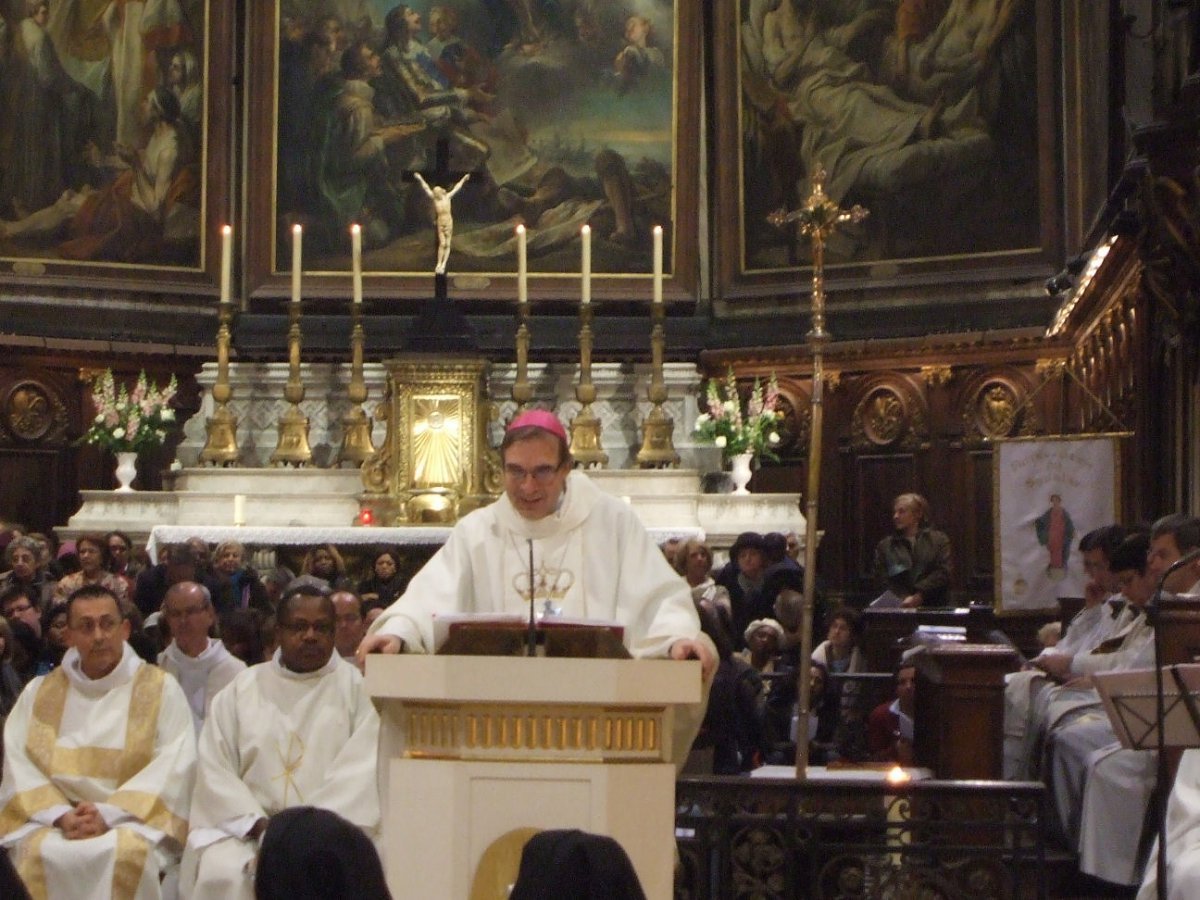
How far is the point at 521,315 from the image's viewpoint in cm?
1544

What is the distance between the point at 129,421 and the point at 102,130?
3.64 m

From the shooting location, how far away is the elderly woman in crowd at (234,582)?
11953 millimetres

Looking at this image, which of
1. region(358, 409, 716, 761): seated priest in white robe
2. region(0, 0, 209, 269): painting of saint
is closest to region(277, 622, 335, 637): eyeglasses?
region(358, 409, 716, 761): seated priest in white robe

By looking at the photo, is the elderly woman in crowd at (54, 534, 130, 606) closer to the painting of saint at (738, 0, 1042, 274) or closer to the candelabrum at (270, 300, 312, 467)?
the candelabrum at (270, 300, 312, 467)

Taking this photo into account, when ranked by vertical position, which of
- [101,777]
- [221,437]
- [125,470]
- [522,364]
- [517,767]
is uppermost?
[522,364]

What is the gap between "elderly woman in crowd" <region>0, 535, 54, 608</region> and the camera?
11852 millimetres

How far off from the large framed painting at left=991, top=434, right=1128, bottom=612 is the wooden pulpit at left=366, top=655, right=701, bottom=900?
734cm

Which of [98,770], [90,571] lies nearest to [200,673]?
[98,770]

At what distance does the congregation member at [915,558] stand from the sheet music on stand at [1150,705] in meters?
6.81

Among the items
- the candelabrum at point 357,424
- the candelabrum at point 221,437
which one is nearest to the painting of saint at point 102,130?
the candelabrum at point 221,437

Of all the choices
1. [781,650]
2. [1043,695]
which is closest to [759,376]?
[781,650]

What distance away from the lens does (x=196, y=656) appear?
8.52m

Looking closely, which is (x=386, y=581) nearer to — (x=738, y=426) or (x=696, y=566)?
(x=696, y=566)

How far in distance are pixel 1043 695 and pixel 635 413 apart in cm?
869
